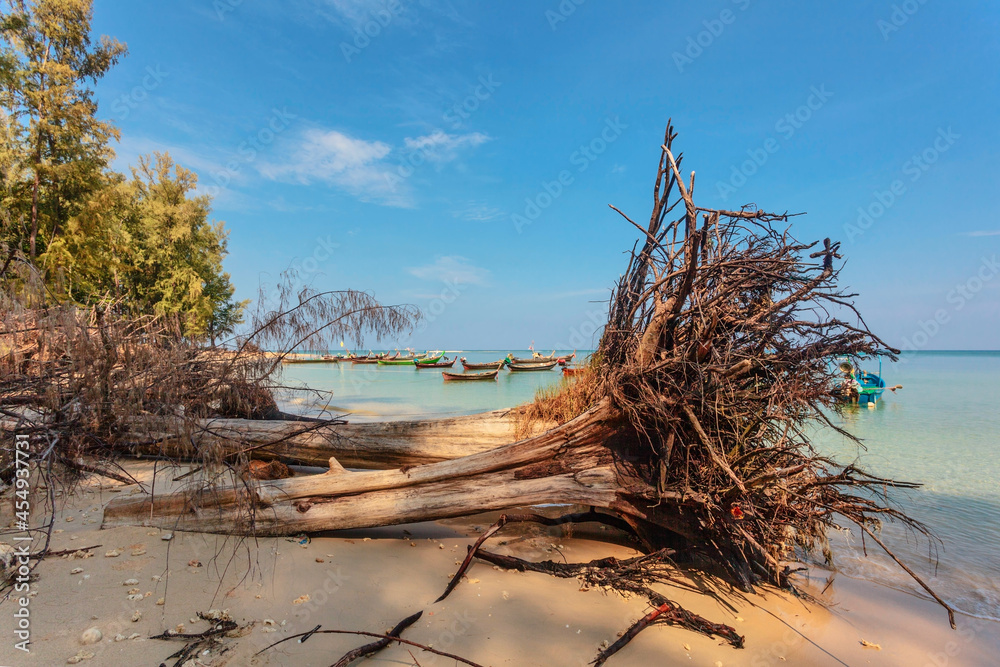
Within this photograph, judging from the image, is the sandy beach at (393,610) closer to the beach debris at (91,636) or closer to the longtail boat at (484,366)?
the beach debris at (91,636)

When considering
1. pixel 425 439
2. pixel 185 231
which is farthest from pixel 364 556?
pixel 185 231

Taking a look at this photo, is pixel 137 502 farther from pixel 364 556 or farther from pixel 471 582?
pixel 471 582

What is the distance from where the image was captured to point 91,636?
98.2 inches

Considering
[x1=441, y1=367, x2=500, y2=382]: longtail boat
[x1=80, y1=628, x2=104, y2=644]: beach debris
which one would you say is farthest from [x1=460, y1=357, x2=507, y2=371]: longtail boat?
[x1=80, y1=628, x2=104, y2=644]: beach debris

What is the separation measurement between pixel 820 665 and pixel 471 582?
2553 mm

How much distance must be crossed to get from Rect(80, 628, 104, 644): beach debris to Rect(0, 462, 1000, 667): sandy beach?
31mm

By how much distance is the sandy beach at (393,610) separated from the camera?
2660 mm

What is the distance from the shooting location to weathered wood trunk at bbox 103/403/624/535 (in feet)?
13.3

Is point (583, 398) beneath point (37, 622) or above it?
above

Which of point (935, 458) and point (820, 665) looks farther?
point (935, 458)

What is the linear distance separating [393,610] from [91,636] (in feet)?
5.58

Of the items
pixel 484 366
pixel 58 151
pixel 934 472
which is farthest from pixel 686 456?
pixel 484 366

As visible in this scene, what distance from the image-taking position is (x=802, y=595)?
4043 millimetres

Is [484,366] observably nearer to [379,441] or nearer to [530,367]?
[530,367]
